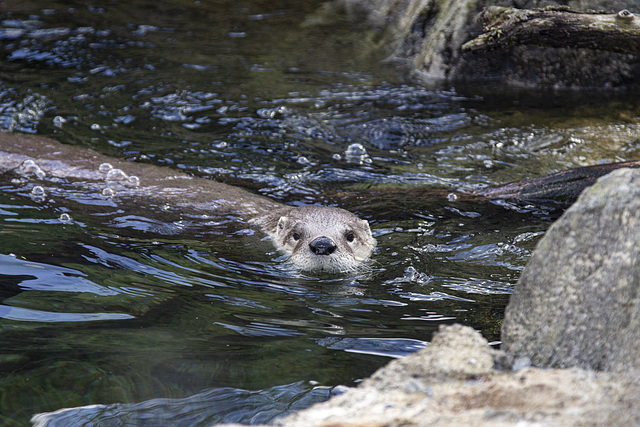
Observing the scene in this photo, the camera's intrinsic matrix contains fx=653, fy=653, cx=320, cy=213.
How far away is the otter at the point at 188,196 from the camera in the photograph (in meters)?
3.90

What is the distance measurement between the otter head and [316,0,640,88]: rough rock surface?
10.7 ft

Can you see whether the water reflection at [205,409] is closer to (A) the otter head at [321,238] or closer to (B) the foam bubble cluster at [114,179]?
(A) the otter head at [321,238]

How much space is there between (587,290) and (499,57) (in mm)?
5525

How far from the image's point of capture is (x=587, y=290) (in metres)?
1.86

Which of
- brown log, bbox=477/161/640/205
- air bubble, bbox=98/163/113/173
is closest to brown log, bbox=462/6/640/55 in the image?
brown log, bbox=477/161/640/205

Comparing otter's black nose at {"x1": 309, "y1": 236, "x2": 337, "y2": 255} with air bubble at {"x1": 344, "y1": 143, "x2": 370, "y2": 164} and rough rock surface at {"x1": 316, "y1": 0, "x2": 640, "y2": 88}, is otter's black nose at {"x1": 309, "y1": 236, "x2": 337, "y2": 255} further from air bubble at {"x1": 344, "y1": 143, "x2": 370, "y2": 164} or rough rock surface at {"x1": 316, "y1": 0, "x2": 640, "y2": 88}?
rough rock surface at {"x1": 316, "y1": 0, "x2": 640, "y2": 88}

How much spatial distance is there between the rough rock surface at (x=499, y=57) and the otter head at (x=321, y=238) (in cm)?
328

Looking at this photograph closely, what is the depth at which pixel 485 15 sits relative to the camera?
5281 mm

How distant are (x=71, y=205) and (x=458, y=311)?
2.64 m

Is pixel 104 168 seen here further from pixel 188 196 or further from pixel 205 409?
pixel 205 409

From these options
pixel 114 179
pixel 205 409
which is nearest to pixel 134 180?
pixel 114 179

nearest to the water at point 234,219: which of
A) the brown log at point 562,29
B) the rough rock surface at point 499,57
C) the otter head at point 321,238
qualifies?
the otter head at point 321,238

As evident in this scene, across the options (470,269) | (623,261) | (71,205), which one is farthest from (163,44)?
(623,261)

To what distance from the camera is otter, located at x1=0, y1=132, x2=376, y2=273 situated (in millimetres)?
3898
